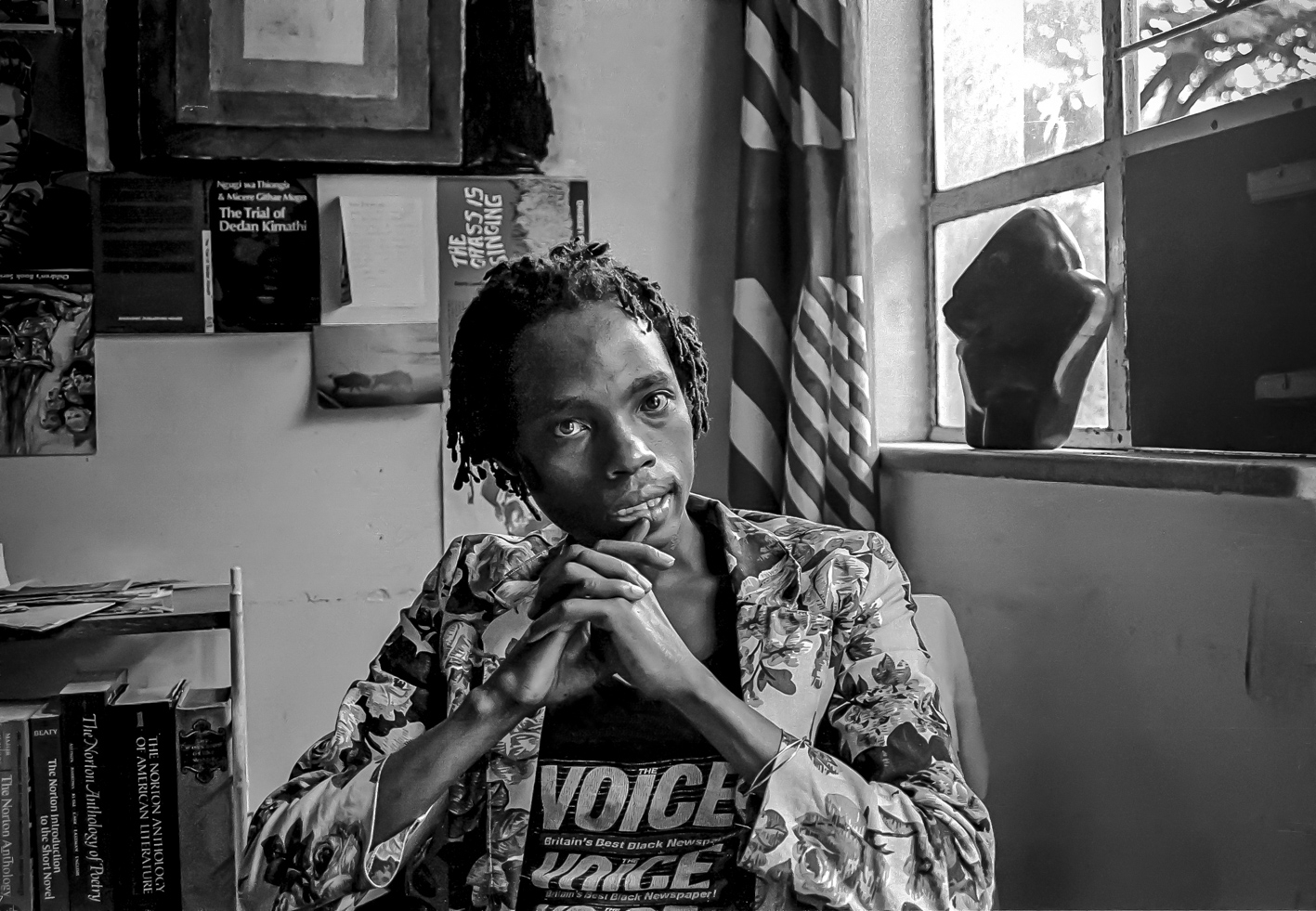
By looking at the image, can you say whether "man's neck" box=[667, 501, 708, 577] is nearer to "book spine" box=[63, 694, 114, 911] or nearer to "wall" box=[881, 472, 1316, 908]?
"wall" box=[881, 472, 1316, 908]

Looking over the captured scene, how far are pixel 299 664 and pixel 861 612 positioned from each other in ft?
4.56

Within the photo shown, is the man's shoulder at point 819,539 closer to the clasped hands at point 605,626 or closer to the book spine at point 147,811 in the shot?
the clasped hands at point 605,626

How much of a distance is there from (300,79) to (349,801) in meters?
1.55

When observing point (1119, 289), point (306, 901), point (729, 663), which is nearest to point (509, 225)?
point (1119, 289)

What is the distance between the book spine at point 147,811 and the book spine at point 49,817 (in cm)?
8

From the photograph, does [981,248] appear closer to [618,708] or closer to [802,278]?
[802,278]

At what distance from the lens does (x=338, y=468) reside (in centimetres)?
203

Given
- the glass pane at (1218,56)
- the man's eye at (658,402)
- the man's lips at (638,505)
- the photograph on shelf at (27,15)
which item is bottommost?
the man's lips at (638,505)

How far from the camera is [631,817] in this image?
3.06ft

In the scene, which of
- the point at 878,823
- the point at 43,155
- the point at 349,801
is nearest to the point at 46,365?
the point at 43,155

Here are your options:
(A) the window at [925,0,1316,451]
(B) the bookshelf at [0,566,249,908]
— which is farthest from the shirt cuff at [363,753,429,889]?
(A) the window at [925,0,1316,451]

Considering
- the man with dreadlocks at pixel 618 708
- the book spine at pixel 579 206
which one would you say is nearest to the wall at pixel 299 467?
the book spine at pixel 579 206

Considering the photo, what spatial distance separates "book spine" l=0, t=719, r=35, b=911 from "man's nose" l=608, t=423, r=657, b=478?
121 centimetres

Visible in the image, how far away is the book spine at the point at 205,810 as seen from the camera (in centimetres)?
164
